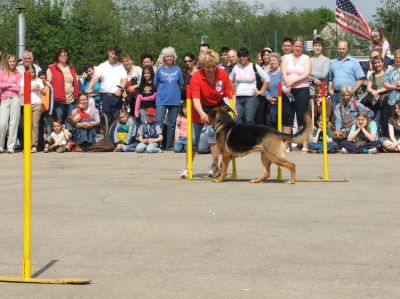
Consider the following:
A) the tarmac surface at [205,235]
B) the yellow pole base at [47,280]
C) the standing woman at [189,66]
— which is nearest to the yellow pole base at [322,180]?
the tarmac surface at [205,235]

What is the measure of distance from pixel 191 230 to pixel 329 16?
134091 millimetres

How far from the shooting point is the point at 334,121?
1888cm

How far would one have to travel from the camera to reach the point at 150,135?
19.4 metres

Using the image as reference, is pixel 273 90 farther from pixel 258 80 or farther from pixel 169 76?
pixel 169 76

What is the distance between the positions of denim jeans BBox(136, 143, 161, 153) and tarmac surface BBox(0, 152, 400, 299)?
3922mm

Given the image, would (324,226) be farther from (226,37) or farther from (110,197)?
(226,37)

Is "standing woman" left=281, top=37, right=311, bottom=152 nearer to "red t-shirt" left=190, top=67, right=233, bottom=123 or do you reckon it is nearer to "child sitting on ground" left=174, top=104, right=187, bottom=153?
"child sitting on ground" left=174, top=104, right=187, bottom=153

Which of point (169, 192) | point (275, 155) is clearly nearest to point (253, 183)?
point (275, 155)

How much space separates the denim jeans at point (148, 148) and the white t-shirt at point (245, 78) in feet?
7.00

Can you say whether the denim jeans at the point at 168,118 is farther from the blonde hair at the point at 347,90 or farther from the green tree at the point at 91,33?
the green tree at the point at 91,33

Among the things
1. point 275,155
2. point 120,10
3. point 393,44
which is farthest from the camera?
point 120,10

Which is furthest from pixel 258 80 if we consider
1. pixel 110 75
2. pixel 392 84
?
pixel 110 75

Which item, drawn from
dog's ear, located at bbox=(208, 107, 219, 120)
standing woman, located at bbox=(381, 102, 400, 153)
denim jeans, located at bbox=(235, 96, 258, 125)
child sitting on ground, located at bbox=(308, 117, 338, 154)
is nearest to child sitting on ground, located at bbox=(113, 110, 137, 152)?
denim jeans, located at bbox=(235, 96, 258, 125)

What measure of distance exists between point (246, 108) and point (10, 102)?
15.4 feet
